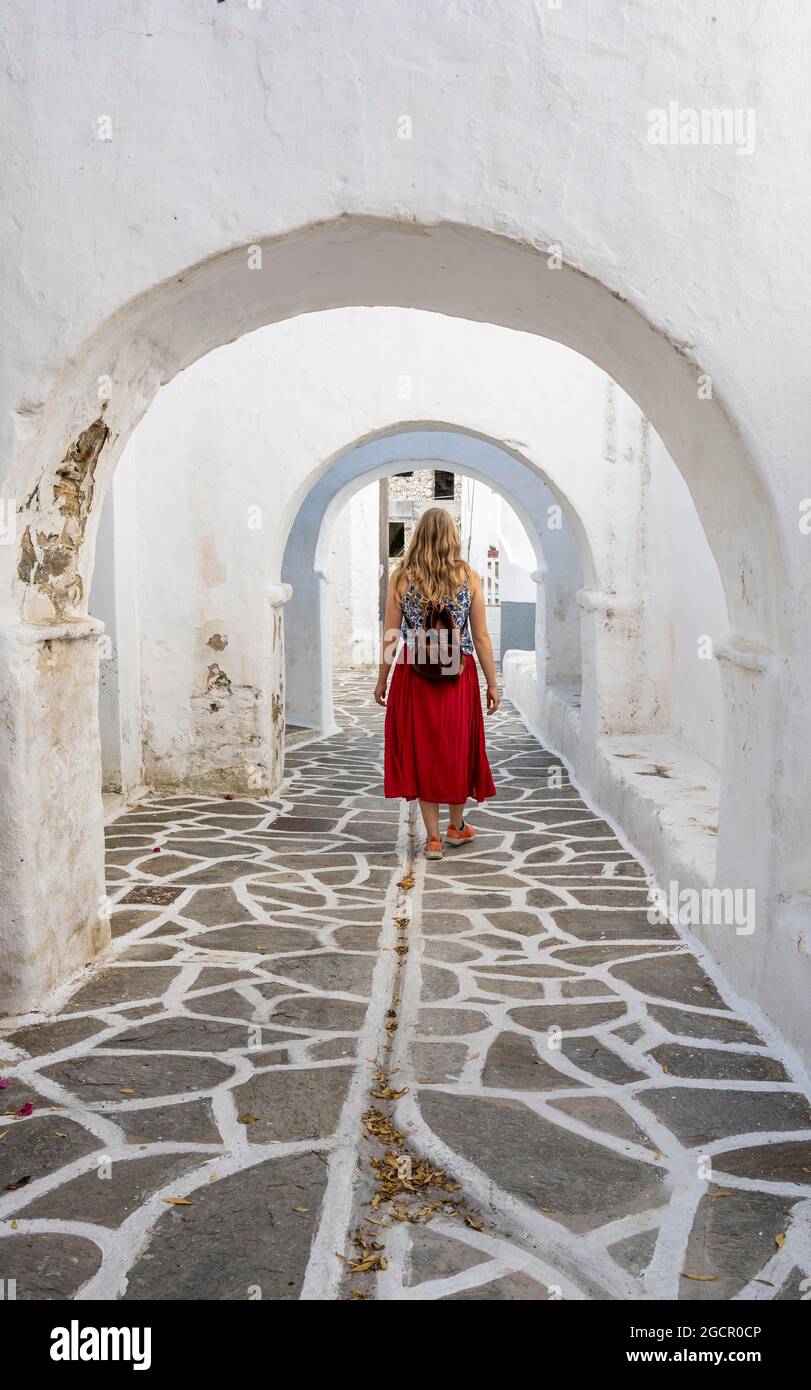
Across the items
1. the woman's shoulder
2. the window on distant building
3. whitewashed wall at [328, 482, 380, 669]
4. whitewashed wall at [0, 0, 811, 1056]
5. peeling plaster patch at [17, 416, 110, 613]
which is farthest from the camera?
the window on distant building

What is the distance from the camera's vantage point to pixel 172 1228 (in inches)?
92.6

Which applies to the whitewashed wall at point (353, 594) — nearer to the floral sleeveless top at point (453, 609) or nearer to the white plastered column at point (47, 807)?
the floral sleeveless top at point (453, 609)

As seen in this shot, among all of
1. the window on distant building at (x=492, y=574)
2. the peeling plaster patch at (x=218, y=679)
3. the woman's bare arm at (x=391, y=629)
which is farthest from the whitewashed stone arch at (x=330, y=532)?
the window on distant building at (x=492, y=574)

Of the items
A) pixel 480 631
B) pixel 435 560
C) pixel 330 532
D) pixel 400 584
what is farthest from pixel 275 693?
pixel 330 532

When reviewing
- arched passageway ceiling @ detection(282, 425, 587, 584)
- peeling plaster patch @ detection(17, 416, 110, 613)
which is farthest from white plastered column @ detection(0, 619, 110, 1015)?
arched passageway ceiling @ detection(282, 425, 587, 584)

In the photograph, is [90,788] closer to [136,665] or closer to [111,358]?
[111,358]

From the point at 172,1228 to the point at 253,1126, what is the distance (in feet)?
1.54

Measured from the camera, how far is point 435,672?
5.45 m

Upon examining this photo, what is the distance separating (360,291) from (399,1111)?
2.87m

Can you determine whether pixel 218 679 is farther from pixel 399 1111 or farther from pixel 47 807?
pixel 399 1111

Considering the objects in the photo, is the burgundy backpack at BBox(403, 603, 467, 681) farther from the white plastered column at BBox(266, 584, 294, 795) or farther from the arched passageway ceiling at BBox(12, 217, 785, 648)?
the white plastered column at BBox(266, 584, 294, 795)

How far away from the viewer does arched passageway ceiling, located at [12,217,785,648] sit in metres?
3.38

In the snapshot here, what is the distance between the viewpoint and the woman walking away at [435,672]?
5.42 metres

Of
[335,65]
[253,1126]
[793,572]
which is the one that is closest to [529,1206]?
[253,1126]
